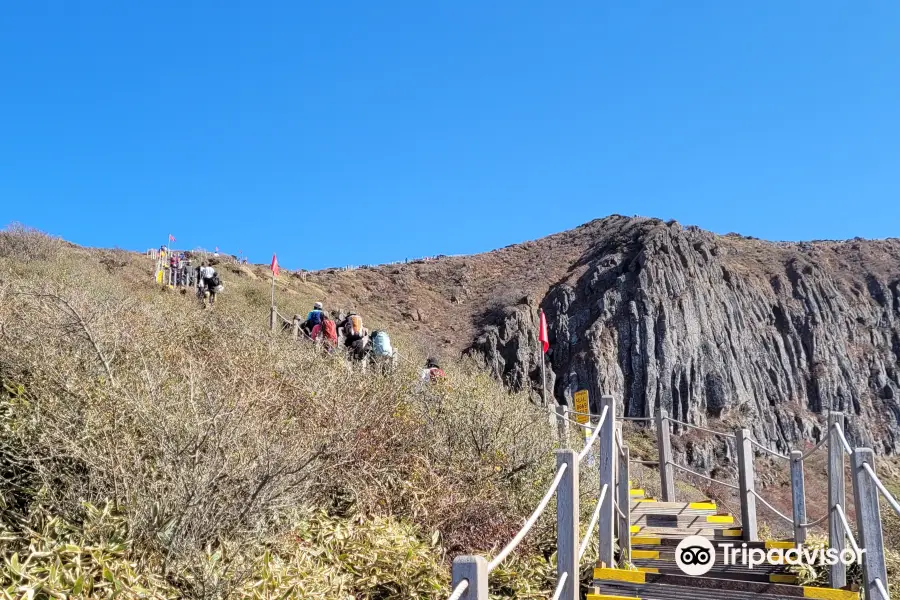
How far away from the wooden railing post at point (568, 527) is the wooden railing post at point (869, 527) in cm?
169

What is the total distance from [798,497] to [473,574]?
16.5 feet

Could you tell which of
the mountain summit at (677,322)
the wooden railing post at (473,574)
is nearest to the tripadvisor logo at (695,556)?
the wooden railing post at (473,574)

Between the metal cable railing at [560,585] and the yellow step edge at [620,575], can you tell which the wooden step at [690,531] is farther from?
the metal cable railing at [560,585]

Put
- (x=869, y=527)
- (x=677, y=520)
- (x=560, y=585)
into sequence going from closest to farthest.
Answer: (x=560, y=585)
(x=869, y=527)
(x=677, y=520)

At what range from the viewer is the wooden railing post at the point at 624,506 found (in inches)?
220

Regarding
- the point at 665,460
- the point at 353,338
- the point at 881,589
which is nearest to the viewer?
the point at 881,589

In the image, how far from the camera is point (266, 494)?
436 centimetres

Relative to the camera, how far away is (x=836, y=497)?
468 centimetres

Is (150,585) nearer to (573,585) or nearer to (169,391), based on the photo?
(169,391)

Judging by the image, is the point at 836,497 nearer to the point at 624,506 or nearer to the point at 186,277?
the point at 624,506

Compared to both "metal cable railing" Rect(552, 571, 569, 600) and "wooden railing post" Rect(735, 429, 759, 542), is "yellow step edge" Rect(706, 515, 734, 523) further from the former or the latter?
"metal cable railing" Rect(552, 571, 569, 600)

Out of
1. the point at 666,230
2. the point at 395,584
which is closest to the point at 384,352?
the point at 395,584

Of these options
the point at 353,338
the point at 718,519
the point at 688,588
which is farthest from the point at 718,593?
the point at 353,338

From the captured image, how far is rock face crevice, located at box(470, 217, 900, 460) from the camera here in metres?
37.2
